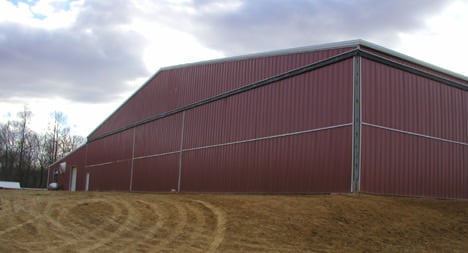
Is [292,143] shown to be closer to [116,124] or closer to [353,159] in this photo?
[353,159]

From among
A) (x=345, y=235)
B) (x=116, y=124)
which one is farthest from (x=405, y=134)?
(x=116, y=124)

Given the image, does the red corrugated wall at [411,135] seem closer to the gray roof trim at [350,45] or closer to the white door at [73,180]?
the gray roof trim at [350,45]

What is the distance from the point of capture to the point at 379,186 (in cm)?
1761

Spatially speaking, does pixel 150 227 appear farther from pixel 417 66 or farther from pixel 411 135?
pixel 417 66

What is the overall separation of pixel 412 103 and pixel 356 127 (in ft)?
12.6

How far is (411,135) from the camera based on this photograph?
1928cm

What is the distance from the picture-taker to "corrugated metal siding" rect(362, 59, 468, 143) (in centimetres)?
1823

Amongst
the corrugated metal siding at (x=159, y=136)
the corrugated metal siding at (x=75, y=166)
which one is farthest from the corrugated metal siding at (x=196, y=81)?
the corrugated metal siding at (x=75, y=166)

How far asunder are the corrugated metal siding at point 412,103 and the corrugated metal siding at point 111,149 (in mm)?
21993

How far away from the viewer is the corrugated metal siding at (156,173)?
28.5 metres

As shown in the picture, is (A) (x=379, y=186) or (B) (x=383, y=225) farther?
(A) (x=379, y=186)

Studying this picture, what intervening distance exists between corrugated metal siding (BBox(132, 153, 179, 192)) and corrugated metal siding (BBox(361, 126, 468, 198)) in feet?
44.2

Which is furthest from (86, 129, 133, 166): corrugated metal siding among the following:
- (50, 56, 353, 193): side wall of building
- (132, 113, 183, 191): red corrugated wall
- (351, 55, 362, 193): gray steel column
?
(351, 55, 362, 193): gray steel column

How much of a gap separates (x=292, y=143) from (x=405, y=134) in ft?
15.0
